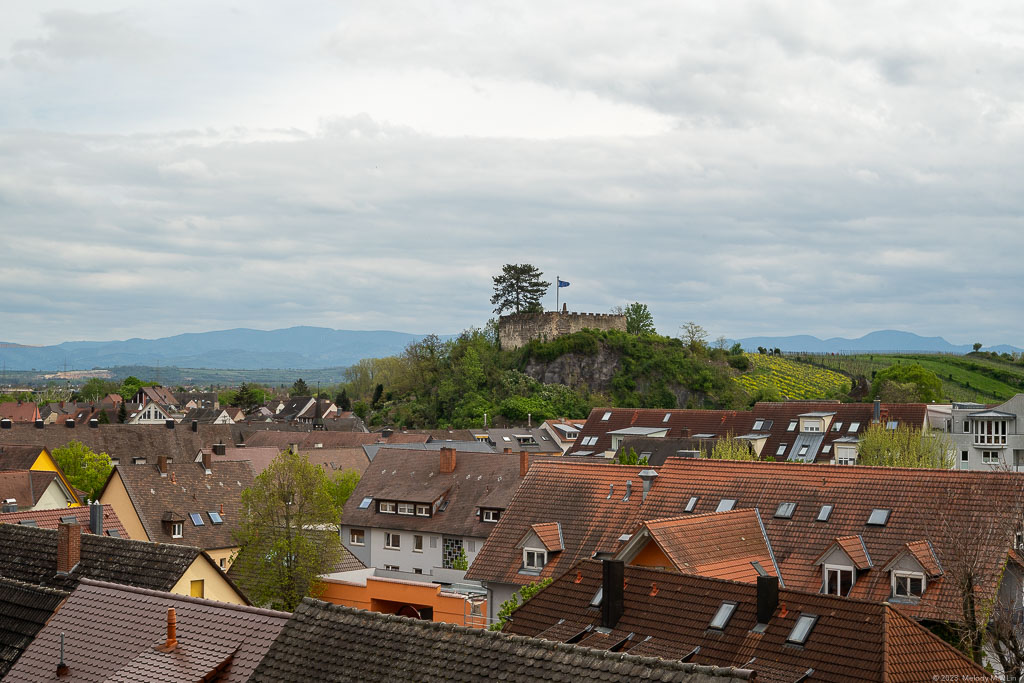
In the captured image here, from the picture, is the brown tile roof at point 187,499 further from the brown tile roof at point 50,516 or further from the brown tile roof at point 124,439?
the brown tile roof at point 124,439

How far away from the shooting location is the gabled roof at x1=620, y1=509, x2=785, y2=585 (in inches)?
996

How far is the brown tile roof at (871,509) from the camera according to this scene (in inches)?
948

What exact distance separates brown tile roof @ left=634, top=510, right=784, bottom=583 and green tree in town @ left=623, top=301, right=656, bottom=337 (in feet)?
315

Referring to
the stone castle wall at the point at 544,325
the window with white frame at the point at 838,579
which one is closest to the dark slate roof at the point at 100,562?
the window with white frame at the point at 838,579

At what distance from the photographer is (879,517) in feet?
90.3

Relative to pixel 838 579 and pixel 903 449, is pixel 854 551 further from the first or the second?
pixel 903 449

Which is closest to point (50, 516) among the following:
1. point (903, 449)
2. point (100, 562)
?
point (100, 562)

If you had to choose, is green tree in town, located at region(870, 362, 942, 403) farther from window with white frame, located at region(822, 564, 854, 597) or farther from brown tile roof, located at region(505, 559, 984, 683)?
brown tile roof, located at region(505, 559, 984, 683)

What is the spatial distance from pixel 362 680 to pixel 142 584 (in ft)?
40.1

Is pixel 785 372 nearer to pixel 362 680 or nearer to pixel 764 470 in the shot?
pixel 764 470

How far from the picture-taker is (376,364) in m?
193

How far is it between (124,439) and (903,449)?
5074cm

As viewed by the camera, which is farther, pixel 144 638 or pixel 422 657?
pixel 144 638

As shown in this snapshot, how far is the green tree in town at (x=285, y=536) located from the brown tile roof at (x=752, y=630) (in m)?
15.8
